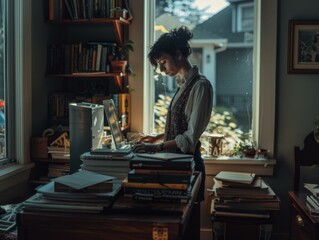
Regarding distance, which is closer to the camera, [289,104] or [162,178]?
[162,178]

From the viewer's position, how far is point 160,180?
1.80m

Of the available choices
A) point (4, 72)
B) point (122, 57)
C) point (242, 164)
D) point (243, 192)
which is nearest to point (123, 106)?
point (122, 57)

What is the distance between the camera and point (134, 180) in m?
1.81

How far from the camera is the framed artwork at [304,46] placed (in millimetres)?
3350

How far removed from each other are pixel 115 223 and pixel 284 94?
2139 millimetres

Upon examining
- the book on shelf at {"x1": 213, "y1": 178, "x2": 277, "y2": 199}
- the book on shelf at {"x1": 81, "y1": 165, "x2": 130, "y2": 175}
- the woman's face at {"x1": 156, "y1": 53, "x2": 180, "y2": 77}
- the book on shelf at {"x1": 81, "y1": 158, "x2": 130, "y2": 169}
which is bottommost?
the book on shelf at {"x1": 213, "y1": 178, "x2": 277, "y2": 199}

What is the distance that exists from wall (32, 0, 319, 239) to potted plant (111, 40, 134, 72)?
7 centimetres

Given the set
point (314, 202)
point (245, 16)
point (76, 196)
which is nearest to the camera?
point (76, 196)

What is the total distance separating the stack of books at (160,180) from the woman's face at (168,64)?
961 mm

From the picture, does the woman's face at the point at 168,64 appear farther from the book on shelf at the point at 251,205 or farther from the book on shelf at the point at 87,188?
the book on shelf at the point at 87,188

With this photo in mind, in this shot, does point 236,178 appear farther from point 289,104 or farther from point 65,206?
point 65,206

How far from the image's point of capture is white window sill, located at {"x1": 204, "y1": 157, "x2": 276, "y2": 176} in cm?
339

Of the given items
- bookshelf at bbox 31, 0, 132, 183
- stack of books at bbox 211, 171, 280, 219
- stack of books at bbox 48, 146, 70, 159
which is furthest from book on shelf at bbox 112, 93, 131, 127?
stack of books at bbox 211, 171, 280, 219

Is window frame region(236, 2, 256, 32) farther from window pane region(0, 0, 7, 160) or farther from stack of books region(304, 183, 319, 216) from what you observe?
window pane region(0, 0, 7, 160)
